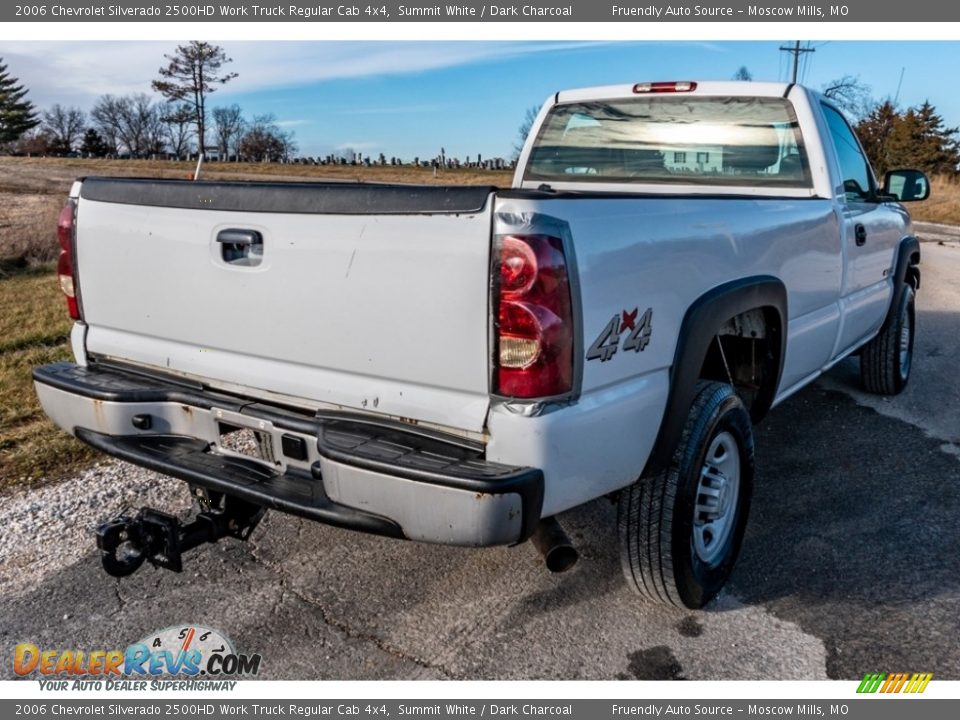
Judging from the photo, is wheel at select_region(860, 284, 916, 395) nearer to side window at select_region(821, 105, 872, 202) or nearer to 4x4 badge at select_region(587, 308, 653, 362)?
side window at select_region(821, 105, 872, 202)

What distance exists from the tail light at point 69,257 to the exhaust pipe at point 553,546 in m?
1.99

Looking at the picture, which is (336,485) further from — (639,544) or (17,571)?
(17,571)

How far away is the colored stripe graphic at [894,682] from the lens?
8.95 feet

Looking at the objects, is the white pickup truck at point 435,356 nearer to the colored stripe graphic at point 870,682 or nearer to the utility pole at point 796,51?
the colored stripe graphic at point 870,682

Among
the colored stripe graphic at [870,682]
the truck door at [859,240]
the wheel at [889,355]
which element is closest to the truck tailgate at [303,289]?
the colored stripe graphic at [870,682]

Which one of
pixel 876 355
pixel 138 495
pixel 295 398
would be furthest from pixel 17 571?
pixel 876 355

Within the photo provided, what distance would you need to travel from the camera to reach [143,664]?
2.83 meters

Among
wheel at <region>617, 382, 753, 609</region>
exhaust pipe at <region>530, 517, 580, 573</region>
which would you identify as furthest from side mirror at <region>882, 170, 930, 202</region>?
exhaust pipe at <region>530, 517, 580, 573</region>

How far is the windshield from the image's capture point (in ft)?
14.8

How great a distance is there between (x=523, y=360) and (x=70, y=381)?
1820 mm

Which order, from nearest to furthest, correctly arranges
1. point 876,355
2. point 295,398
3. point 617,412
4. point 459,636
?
point 617,412
point 295,398
point 459,636
point 876,355

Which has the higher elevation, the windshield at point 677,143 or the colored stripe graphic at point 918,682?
the windshield at point 677,143

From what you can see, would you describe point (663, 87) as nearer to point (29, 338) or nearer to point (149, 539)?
point (149, 539)

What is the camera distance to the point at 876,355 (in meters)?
5.80
